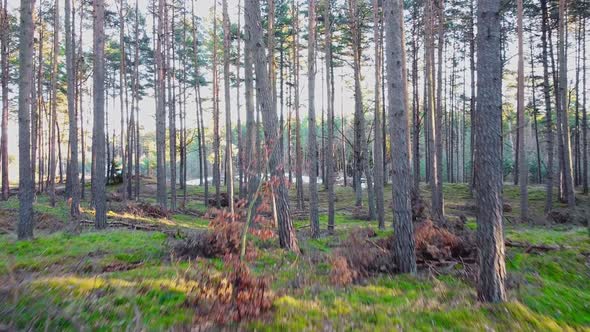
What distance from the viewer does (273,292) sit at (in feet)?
17.1

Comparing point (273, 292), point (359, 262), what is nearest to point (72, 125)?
point (359, 262)

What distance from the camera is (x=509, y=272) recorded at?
6.97 metres

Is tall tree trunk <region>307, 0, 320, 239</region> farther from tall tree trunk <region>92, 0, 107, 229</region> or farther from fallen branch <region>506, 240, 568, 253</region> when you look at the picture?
tall tree trunk <region>92, 0, 107, 229</region>

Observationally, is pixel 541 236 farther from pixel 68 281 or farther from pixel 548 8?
pixel 548 8

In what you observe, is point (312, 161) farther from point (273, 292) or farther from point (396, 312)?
point (396, 312)

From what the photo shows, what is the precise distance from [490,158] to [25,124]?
33.6 feet

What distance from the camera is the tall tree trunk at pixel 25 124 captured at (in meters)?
9.16

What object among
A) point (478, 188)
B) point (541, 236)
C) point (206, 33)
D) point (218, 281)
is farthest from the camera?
point (206, 33)

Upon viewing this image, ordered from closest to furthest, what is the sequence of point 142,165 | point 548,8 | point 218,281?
point 218,281
point 548,8
point 142,165

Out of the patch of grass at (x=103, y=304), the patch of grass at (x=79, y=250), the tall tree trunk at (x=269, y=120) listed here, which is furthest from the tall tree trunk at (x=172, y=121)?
the patch of grass at (x=103, y=304)

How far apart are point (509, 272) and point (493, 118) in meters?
3.48

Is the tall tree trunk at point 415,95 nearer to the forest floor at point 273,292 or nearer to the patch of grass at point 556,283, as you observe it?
the patch of grass at point 556,283

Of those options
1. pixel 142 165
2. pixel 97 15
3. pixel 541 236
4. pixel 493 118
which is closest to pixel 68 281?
pixel 493 118

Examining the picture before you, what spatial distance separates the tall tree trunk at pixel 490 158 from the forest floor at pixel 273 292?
16.2 inches
